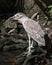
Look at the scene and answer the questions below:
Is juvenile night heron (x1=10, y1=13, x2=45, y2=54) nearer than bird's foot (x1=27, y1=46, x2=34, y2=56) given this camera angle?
Yes

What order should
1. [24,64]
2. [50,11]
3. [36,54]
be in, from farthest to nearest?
[50,11]
[36,54]
[24,64]

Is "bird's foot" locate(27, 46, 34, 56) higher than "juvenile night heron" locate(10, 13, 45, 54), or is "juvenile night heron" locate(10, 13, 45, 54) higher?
"juvenile night heron" locate(10, 13, 45, 54)

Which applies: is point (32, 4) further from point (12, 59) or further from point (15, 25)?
point (12, 59)

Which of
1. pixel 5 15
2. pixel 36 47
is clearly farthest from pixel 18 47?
pixel 5 15

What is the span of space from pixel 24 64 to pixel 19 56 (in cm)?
74

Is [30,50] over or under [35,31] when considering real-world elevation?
under

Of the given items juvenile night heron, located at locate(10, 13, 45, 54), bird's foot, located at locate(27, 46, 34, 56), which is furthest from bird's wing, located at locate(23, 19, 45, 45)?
bird's foot, located at locate(27, 46, 34, 56)

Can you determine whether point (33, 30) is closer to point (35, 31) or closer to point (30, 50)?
point (35, 31)

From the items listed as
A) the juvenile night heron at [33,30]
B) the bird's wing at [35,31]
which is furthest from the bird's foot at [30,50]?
the bird's wing at [35,31]

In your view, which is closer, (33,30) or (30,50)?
(33,30)

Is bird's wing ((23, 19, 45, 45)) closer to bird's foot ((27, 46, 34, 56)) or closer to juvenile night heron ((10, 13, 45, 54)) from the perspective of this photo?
juvenile night heron ((10, 13, 45, 54))

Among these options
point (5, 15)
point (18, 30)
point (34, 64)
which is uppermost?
point (5, 15)

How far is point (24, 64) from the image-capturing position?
27.1 feet

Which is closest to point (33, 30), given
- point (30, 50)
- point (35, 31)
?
point (35, 31)
